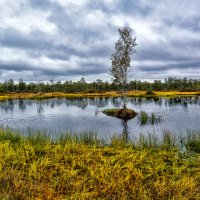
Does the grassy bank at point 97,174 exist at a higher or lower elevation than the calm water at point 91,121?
higher

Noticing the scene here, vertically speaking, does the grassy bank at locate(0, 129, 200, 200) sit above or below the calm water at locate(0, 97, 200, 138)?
above

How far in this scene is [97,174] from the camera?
480 inches

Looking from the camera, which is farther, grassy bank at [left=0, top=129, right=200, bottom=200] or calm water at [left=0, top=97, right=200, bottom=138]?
calm water at [left=0, top=97, right=200, bottom=138]

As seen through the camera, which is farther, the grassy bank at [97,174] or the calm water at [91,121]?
the calm water at [91,121]

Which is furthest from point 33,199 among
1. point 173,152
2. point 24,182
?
point 173,152

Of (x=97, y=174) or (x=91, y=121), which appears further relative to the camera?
(x=91, y=121)

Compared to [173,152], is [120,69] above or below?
above

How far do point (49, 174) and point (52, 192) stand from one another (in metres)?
2.07

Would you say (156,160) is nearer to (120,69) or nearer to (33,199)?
(33,199)

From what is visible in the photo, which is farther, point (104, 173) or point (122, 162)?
point (122, 162)

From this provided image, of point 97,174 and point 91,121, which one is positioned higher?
point 97,174

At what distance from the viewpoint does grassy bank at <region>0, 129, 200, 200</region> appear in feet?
35.0

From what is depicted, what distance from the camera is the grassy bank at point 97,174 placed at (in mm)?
10672

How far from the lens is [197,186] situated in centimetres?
1155
